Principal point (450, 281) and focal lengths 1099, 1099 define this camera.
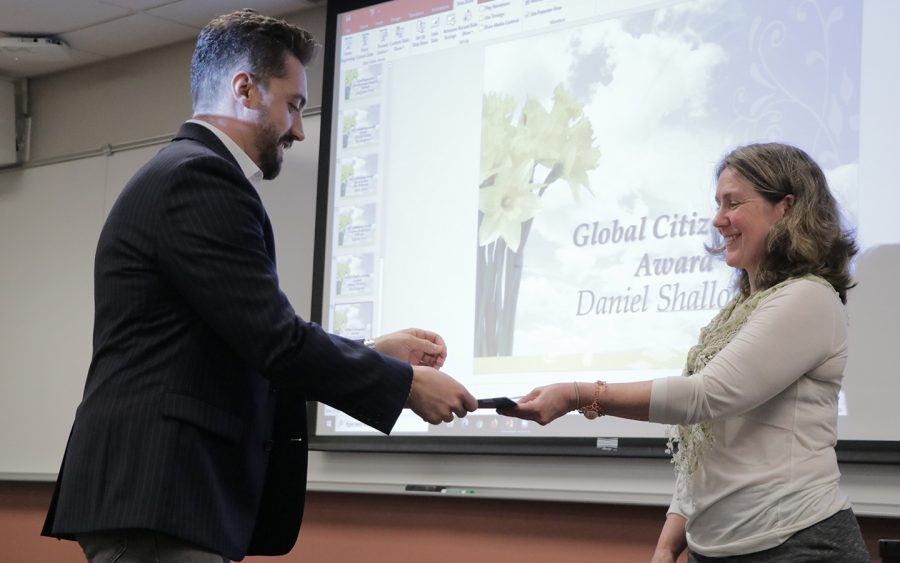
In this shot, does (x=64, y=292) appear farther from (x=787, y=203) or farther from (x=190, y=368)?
(x=787, y=203)

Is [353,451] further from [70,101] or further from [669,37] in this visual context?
[70,101]

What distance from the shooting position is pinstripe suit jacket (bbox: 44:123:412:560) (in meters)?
1.58

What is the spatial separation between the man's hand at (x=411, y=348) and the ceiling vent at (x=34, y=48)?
10.6ft

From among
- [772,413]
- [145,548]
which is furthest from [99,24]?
[772,413]

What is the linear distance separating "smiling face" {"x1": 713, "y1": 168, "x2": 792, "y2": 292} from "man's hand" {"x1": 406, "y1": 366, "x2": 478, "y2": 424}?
584 mm

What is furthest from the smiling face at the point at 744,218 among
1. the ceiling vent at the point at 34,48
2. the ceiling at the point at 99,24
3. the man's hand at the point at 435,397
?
the ceiling vent at the point at 34,48

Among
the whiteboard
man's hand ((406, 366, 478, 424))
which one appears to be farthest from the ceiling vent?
man's hand ((406, 366, 478, 424))

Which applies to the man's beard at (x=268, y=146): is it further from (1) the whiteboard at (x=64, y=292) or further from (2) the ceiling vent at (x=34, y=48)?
(2) the ceiling vent at (x=34, y=48)

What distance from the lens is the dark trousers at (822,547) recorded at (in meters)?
1.78

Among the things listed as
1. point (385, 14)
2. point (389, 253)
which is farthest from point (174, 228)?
point (385, 14)

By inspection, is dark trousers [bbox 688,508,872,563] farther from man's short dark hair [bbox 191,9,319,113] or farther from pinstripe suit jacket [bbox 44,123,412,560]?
man's short dark hair [bbox 191,9,319,113]

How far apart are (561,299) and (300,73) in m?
1.57

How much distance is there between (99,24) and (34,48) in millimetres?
390

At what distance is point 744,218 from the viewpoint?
199 cm
